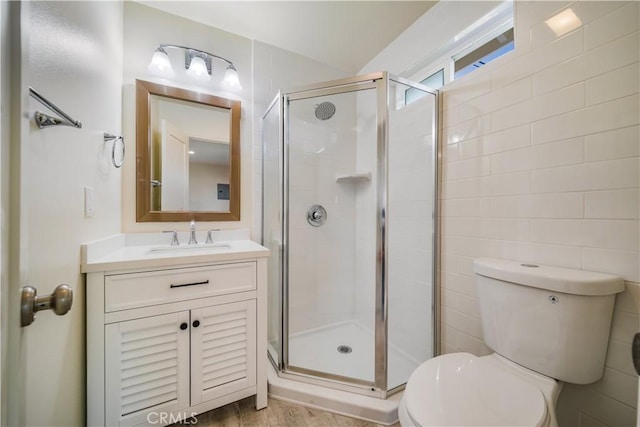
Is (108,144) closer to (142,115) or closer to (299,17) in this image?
(142,115)

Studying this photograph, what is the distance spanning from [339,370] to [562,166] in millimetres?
1525

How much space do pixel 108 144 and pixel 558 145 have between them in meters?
2.05

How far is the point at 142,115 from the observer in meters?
1.50

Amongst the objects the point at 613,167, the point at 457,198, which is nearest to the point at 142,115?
the point at 457,198

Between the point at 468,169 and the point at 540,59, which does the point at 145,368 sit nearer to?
the point at 468,169

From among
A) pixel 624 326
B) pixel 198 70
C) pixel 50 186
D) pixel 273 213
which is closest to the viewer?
pixel 50 186

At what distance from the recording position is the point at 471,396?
840 millimetres

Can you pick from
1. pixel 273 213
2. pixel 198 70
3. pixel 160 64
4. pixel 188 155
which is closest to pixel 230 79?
pixel 198 70

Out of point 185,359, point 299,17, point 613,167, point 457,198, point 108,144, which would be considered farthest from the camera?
point 299,17

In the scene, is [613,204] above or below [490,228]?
above

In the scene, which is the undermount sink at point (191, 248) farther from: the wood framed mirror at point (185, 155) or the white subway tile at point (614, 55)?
the white subway tile at point (614, 55)

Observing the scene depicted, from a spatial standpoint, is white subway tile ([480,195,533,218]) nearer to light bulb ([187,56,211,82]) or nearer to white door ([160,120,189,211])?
white door ([160,120,189,211])

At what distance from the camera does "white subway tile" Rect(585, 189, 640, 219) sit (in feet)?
2.80

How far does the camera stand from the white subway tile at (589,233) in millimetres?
863
